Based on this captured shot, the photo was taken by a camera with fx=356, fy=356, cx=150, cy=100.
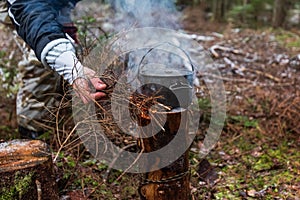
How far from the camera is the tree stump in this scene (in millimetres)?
2143

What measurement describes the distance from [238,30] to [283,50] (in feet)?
8.09

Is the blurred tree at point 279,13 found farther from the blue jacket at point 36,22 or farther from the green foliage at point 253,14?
the blue jacket at point 36,22

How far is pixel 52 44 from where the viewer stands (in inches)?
98.2

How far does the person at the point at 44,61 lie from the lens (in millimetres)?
2365

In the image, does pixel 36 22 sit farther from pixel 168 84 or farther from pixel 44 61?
pixel 168 84

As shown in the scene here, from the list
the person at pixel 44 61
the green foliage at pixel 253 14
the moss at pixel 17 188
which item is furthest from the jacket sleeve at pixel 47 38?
A: the green foliage at pixel 253 14

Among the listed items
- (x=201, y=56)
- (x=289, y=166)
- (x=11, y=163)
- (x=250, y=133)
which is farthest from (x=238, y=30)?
(x=11, y=163)

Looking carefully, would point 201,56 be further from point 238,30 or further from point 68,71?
point 68,71

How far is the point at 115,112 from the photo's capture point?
8.14ft

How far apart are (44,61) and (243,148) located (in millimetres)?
2271

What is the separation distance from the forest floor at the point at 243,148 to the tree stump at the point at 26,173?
1.07 feet

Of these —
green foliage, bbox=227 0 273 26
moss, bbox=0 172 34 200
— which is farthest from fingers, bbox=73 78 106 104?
green foliage, bbox=227 0 273 26

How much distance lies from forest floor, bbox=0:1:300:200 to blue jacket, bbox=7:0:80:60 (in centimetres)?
79

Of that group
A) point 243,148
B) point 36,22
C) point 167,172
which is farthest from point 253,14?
point 167,172
